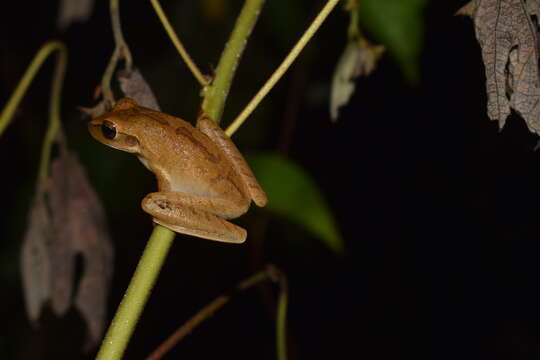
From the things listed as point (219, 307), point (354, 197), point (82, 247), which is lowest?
point (219, 307)

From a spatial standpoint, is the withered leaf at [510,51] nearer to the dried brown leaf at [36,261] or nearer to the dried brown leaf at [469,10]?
the dried brown leaf at [469,10]

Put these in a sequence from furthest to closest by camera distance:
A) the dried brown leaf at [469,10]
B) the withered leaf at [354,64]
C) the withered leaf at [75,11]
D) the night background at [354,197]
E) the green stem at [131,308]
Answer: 1. the night background at [354,197]
2. the withered leaf at [75,11]
3. the withered leaf at [354,64]
4. the dried brown leaf at [469,10]
5. the green stem at [131,308]

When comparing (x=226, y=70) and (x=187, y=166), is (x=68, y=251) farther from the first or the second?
(x=226, y=70)

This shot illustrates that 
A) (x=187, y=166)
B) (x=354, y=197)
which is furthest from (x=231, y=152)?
(x=354, y=197)

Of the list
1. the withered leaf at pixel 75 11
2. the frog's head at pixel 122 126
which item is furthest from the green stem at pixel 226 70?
the withered leaf at pixel 75 11

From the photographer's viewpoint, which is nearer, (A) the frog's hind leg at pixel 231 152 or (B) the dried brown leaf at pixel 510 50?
(B) the dried brown leaf at pixel 510 50

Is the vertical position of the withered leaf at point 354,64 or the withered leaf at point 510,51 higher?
the withered leaf at point 354,64

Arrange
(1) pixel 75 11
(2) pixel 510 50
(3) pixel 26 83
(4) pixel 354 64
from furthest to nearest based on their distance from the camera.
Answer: (1) pixel 75 11 → (3) pixel 26 83 → (4) pixel 354 64 → (2) pixel 510 50

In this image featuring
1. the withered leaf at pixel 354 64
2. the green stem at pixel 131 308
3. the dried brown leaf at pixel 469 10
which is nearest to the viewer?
the green stem at pixel 131 308
